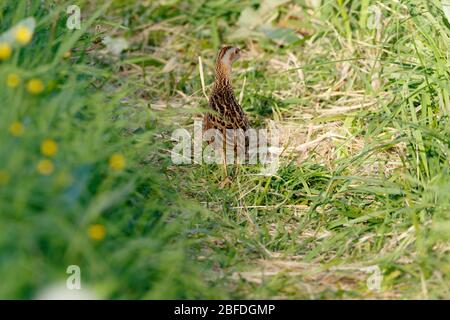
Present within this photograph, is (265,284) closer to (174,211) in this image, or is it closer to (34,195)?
(174,211)

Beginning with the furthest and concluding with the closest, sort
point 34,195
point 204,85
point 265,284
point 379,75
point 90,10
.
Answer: point 90,10, point 204,85, point 379,75, point 265,284, point 34,195

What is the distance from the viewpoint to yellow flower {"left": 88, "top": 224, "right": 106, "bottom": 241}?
3.84 metres

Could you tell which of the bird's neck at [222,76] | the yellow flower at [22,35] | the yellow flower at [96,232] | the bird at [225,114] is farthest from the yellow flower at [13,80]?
the bird's neck at [222,76]

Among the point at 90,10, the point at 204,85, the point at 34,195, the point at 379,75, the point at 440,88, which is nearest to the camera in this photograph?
the point at 34,195

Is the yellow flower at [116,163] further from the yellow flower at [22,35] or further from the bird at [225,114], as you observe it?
the bird at [225,114]

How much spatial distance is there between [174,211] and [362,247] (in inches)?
40.6

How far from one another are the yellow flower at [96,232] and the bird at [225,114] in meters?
2.04

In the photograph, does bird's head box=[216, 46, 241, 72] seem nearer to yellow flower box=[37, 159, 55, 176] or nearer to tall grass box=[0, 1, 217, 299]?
tall grass box=[0, 1, 217, 299]

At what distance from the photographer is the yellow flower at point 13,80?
4230 millimetres

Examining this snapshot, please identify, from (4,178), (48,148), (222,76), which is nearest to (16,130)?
(48,148)

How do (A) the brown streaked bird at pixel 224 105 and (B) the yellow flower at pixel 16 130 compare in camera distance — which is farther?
(A) the brown streaked bird at pixel 224 105

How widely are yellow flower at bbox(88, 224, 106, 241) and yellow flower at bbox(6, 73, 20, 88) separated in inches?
32.3
